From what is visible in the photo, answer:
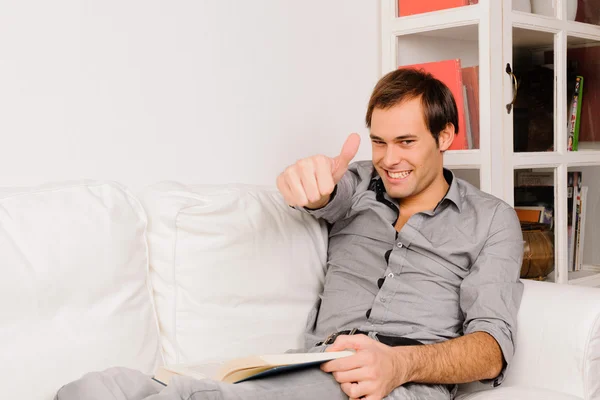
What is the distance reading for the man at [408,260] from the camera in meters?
1.45

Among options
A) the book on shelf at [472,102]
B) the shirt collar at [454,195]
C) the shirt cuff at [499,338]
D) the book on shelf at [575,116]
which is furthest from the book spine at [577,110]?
the shirt cuff at [499,338]

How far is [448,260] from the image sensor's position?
168cm

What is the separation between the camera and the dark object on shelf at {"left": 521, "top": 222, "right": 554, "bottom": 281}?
7.38 feet

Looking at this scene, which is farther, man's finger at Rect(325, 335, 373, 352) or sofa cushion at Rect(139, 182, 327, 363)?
sofa cushion at Rect(139, 182, 327, 363)

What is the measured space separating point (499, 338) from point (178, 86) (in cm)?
98

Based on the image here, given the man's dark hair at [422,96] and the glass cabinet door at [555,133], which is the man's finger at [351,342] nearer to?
the man's dark hair at [422,96]

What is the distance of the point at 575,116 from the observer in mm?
2428

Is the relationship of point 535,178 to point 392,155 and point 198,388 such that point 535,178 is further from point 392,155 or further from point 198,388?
point 198,388

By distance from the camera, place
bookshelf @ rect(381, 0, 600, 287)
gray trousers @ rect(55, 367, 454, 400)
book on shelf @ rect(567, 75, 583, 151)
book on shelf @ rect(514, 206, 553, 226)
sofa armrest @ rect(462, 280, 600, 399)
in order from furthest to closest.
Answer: book on shelf @ rect(567, 75, 583, 151)
book on shelf @ rect(514, 206, 553, 226)
bookshelf @ rect(381, 0, 600, 287)
sofa armrest @ rect(462, 280, 600, 399)
gray trousers @ rect(55, 367, 454, 400)

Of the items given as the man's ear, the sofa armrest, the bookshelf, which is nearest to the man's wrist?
the sofa armrest

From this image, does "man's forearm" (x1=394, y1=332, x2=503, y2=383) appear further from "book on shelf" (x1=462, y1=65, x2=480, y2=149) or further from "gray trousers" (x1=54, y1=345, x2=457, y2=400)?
"book on shelf" (x1=462, y1=65, x2=480, y2=149)

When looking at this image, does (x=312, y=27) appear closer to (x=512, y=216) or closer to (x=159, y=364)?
(x=512, y=216)

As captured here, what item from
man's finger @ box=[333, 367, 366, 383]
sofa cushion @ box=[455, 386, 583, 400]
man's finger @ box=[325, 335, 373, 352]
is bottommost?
sofa cushion @ box=[455, 386, 583, 400]

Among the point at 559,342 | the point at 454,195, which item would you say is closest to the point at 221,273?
the point at 454,195
